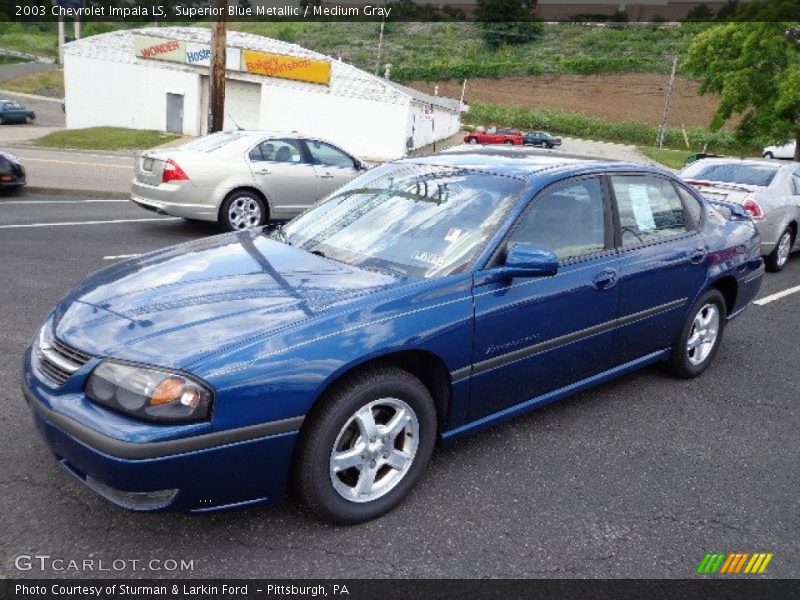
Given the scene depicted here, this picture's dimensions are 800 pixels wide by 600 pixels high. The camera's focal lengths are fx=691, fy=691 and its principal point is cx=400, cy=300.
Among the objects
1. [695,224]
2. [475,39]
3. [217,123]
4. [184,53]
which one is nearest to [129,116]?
[184,53]

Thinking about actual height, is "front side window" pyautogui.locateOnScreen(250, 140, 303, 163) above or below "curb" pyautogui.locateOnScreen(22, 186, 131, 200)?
above

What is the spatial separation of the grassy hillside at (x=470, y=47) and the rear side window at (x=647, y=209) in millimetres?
67438

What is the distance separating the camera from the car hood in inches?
106

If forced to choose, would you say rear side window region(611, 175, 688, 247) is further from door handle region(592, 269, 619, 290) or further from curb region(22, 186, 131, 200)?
curb region(22, 186, 131, 200)

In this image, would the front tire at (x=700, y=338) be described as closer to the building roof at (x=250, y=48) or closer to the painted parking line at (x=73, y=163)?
the painted parking line at (x=73, y=163)

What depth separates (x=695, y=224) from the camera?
15.6 ft

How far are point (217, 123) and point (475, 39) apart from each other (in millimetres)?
75100

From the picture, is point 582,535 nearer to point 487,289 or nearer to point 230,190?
point 487,289

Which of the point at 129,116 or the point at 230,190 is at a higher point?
the point at 230,190

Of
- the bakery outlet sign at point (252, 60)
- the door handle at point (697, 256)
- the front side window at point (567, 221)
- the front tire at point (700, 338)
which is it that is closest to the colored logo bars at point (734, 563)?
the front side window at point (567, 221)

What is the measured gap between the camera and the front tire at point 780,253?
9094mm

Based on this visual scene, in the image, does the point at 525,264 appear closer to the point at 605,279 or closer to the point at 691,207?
the point at 605,279

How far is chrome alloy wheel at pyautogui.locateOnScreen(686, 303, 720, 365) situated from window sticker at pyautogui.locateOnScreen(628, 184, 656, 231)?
3.00 feet

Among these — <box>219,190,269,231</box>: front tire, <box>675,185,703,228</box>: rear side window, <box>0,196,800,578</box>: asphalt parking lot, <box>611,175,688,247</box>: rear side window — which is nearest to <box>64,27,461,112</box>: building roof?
<box>219,190,269,231</box>: front tire
